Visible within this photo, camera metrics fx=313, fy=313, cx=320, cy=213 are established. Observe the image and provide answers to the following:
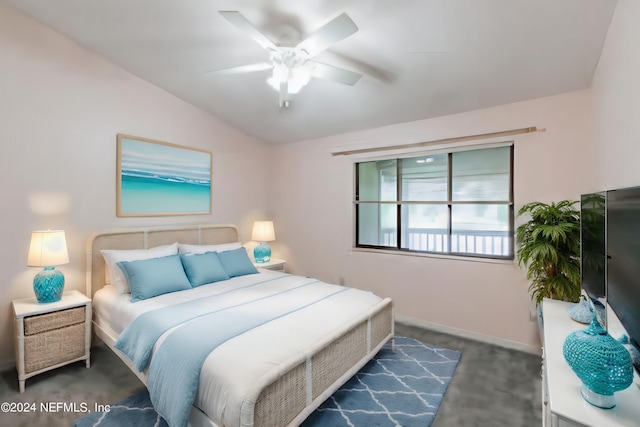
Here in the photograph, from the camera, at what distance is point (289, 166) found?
4754 millimetres

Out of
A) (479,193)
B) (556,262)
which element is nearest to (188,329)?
(556,262)

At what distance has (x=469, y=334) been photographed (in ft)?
10.8

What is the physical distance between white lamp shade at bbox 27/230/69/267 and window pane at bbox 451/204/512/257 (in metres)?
3.76

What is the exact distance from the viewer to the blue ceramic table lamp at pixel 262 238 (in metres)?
4.39

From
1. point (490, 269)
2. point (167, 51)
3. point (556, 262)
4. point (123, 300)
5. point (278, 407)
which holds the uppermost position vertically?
point (167, 51)

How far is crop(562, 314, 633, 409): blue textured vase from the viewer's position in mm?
1114

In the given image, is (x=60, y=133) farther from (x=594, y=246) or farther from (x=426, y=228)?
(x=594, y=246)

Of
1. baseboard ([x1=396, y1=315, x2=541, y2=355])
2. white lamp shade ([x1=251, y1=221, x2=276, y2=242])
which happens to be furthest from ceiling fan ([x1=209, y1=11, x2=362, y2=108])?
baseboard ([x1=396, y1=315, x2=541, y2=355])

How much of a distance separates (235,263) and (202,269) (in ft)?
1.46

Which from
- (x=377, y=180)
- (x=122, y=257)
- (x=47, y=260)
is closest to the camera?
(x=47, y=260)

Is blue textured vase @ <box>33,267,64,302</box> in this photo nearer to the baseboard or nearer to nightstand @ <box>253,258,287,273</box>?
nightstand @ <box>253,258,287,273</box>

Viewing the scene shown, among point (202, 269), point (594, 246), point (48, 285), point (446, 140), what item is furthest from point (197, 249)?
point (594, 246)

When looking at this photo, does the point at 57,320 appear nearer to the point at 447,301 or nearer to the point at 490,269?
the point at 447,301

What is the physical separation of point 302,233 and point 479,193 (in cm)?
240
